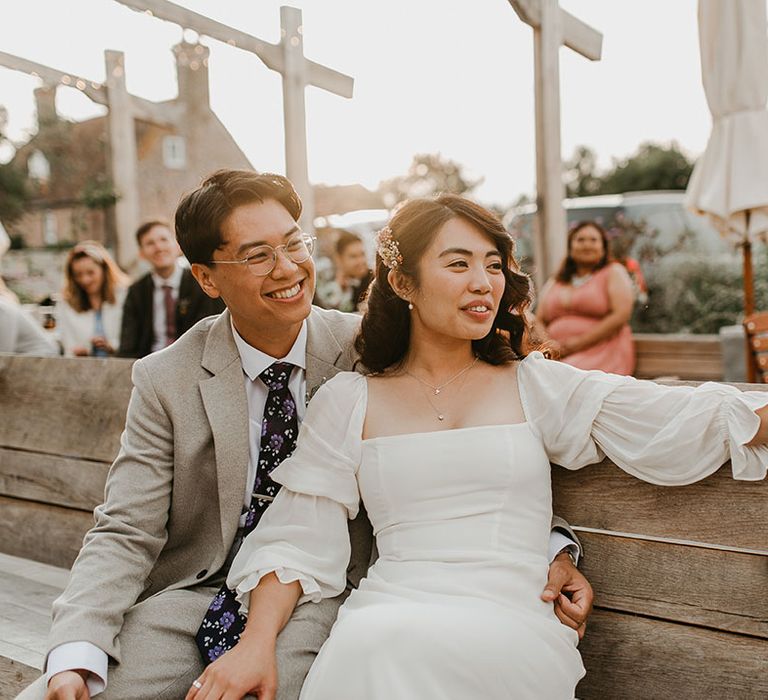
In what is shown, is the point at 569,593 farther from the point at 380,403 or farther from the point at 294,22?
the point at 294,22

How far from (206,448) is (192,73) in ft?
27.0

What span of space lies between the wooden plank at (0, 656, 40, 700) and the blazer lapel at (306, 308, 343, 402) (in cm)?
100

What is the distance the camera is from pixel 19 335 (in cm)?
426

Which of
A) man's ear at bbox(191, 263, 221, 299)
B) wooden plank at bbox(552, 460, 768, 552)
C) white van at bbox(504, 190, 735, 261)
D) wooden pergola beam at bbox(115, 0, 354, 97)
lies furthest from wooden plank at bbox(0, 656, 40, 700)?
white van at bbox(504, 190, 735, 261)

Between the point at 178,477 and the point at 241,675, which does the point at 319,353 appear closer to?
the point at 178,477

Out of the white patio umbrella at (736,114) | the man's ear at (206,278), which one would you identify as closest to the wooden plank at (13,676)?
the man's ear at (206,278)

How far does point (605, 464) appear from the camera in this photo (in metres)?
2.02

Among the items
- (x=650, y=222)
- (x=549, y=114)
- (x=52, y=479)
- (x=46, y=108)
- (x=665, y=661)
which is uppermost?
(x=46, y=108)

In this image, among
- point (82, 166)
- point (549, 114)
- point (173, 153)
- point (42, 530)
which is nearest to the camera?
point (42, 530)

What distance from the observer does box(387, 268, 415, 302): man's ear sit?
7.14 feet

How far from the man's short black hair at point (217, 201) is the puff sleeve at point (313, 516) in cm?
53

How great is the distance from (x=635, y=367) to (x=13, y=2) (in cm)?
517

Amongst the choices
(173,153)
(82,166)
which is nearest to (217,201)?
(82,166)

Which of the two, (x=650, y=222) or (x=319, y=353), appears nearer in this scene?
(x=319, y=353)
